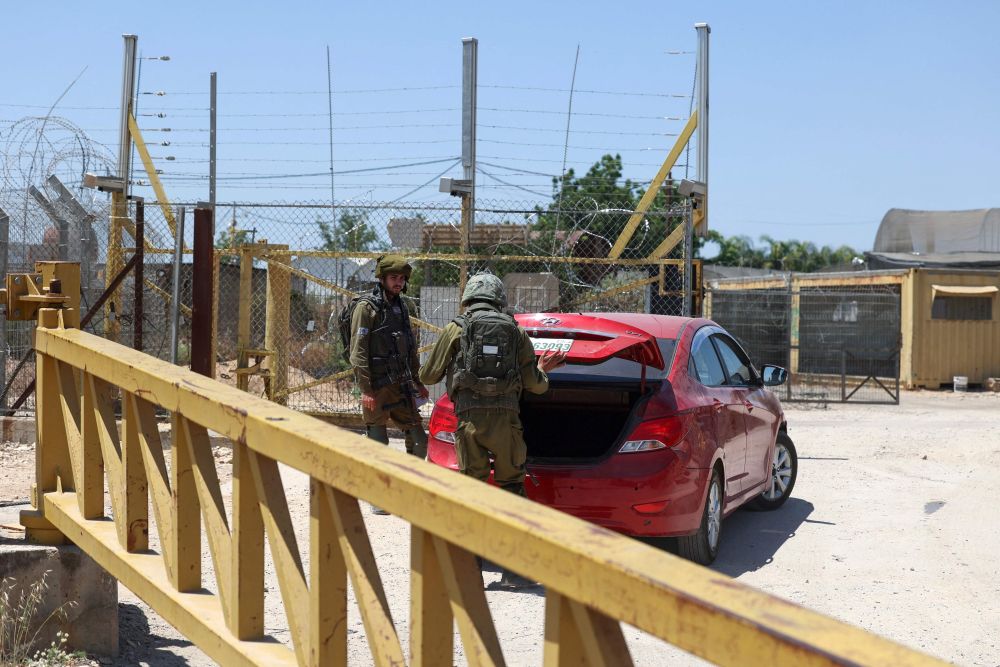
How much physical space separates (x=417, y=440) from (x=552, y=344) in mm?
2032

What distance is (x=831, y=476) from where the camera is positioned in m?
9.93

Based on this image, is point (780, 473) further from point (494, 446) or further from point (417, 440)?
point (494, 446)

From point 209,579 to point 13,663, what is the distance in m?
1.66

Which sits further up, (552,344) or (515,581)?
(552,344)

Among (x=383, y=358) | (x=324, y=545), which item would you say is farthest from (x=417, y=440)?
(x=324, y=545)

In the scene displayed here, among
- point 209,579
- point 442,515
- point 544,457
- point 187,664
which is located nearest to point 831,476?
point 544,457

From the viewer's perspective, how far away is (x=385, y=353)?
305 inches

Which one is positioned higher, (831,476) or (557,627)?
(557,627)

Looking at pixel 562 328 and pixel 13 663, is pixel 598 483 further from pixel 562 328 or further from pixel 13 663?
pixel 13 663

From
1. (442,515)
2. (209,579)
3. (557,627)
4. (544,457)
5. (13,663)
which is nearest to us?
(557,627)

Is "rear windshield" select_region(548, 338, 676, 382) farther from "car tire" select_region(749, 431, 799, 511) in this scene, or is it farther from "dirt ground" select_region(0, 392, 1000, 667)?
"car tire" select_region(749, 431, 799, 511)

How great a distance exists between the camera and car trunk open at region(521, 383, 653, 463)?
688 centimetres

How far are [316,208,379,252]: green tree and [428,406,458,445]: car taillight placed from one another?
13.8 ft

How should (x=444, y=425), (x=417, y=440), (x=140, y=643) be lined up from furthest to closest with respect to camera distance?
(x=417, y=440)
(x=444, y=425)
(x=140, y=643)
